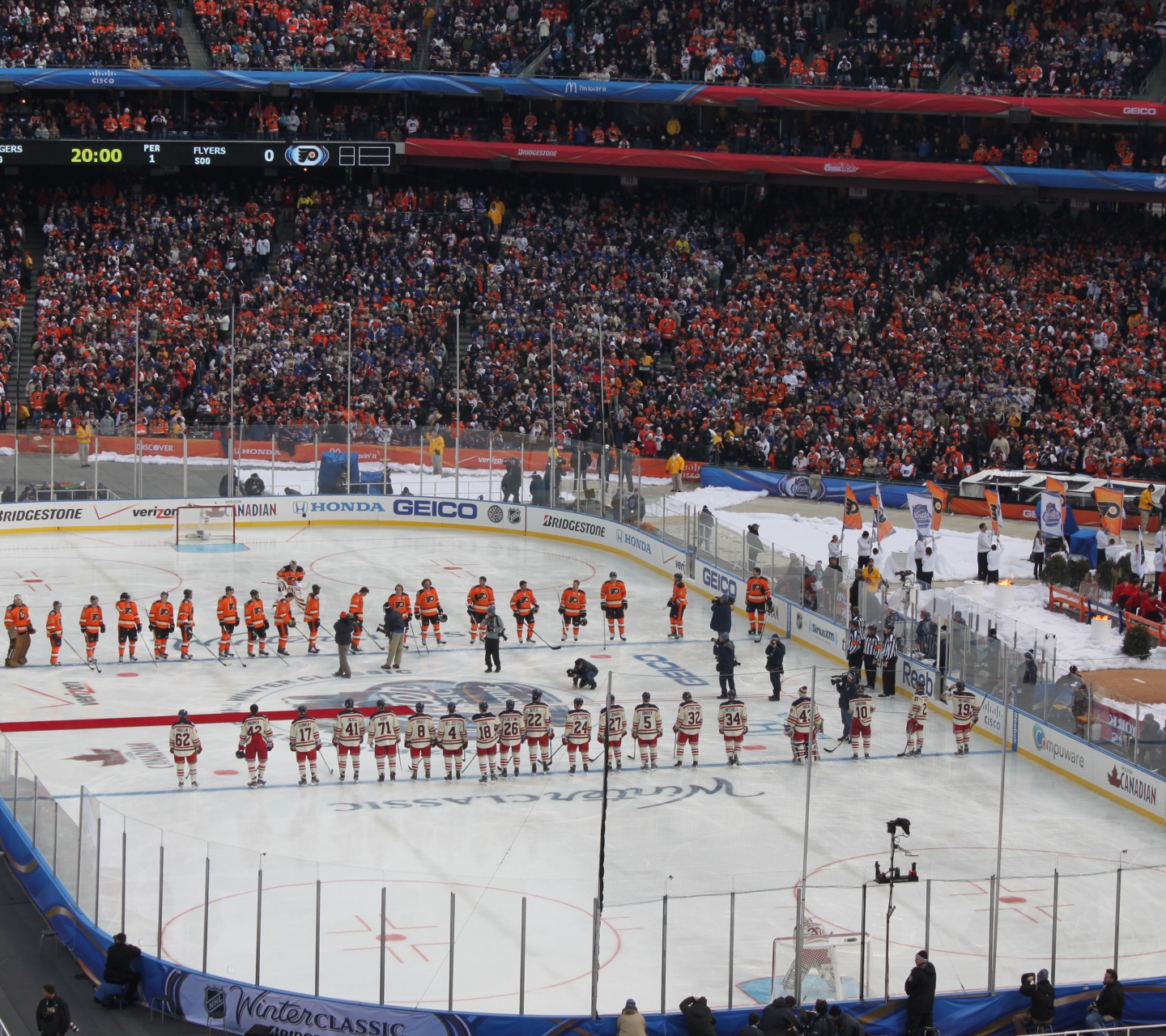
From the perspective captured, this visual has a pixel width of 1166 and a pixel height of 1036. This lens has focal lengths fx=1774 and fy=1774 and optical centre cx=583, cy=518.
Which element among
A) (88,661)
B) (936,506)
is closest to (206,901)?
(88,661)

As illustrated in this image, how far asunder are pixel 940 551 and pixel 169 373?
19533 mm

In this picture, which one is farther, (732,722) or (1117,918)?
(732,722)

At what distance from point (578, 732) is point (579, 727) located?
0.08 metres

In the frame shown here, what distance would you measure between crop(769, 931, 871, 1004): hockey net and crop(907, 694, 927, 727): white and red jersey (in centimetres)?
826

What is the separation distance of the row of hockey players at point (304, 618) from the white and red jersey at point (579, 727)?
483cm

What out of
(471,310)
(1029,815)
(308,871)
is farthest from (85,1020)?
(471,310)

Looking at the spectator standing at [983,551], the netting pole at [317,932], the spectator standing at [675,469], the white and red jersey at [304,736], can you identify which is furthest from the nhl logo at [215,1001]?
the spectator standing at [675,469]

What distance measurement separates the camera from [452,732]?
22.8m

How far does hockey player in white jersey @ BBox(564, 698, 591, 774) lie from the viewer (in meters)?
23.3

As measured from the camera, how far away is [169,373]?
144 ft

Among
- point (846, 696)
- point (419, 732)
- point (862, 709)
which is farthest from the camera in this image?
point (846, 696)

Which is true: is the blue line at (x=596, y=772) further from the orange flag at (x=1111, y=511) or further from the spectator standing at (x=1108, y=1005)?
the orange flag at (x=1111, y=511)

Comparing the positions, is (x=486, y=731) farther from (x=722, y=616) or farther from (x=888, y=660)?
(x=888, y=660)

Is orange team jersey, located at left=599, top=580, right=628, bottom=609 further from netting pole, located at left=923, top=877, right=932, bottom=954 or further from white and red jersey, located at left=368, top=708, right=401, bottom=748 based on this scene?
netting pole, located at left=923, top=877, right=932, bottom=954
